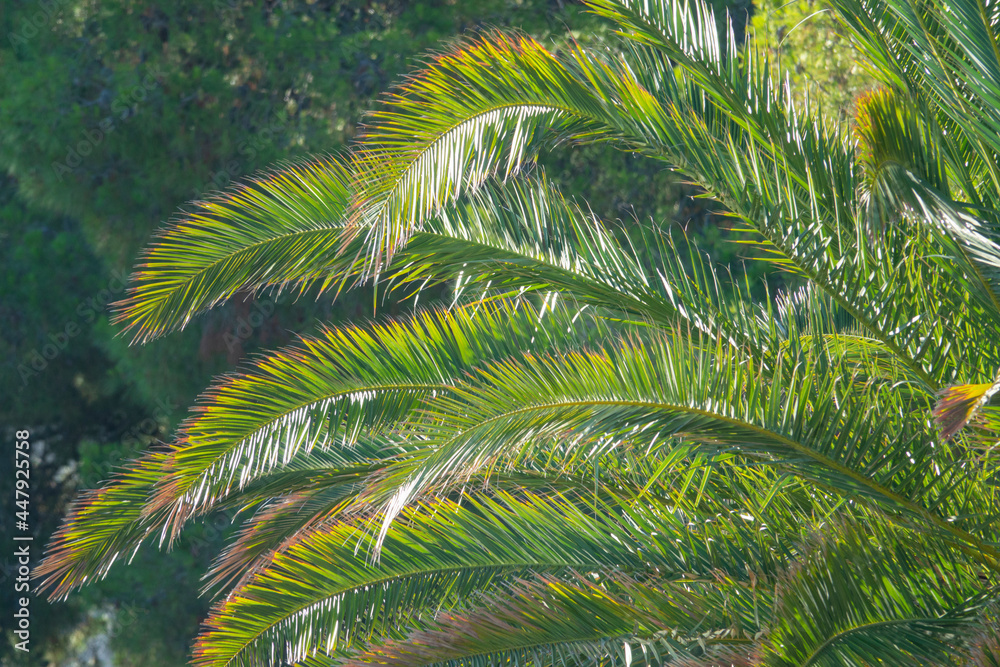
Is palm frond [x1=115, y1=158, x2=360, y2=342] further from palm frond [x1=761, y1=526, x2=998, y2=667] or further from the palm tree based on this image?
palm frond [x1=761, y1=526, x2=998, y2=667]

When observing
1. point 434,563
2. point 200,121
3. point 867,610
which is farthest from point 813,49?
point 200,121

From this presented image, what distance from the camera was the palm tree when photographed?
2750mm

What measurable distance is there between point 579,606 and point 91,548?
7.84 ft

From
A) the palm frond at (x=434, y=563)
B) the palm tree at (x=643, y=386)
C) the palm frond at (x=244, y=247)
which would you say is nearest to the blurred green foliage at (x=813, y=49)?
the palm tree at (x=643, y=386)

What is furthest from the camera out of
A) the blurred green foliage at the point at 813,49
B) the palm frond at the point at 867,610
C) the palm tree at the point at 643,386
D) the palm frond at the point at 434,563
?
the blurred green foliage at the point at 813,49

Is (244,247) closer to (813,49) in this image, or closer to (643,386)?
(643,386)

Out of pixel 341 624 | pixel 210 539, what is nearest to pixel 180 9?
pixel 210 539

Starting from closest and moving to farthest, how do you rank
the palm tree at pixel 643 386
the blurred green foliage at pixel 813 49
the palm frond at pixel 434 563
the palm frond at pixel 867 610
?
the palm frond at pixel 867 610
the palm tree at pixel 643 386
the palm frond at pixel 434 563
the blurred green foliage at pixel 813 49

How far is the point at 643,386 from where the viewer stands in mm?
2754

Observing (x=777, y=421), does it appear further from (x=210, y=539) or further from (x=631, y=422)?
(x=210, y=539)

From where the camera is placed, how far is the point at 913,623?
8.55ft

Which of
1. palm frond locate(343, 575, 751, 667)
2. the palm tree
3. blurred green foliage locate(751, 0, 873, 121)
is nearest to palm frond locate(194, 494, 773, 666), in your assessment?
the palm tree

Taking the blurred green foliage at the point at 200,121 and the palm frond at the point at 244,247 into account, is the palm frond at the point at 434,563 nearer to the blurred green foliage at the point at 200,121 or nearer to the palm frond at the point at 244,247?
the palm frond at the point at 244,247

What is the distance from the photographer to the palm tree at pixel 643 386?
2.75m
